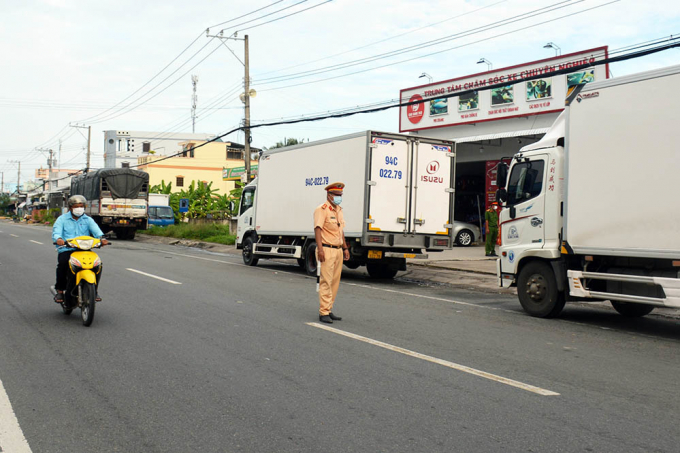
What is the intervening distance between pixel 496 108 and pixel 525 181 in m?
14.5

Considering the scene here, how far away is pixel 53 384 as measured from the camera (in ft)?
17.4

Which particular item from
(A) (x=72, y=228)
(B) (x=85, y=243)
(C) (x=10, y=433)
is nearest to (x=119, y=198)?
(A) (x=72, y=228)

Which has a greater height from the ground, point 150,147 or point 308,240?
point 150,147

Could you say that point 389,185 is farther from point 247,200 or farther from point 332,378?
point 332,378

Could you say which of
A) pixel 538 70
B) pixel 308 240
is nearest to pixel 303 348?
pixel 308 240

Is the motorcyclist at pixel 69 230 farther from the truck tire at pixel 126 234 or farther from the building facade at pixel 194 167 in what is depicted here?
the building facade at pixel 194 167

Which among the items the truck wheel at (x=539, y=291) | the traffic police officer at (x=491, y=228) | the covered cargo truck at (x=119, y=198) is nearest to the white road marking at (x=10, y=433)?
the truck wheel at (x=539, y=291)

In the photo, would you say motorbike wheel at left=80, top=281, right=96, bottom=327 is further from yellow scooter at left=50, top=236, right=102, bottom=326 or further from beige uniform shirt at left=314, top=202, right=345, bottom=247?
beige uniform shirt at left=314, top=202, right=345, bottom=247

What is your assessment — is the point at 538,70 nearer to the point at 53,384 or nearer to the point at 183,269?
the point at 183,269

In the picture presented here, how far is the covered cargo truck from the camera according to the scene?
32406 mm

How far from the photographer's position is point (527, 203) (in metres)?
9.94

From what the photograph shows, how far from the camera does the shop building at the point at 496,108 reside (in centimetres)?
2177

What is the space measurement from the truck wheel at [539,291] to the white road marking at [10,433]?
7213 mm

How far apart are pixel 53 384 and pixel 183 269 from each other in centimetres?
1052
